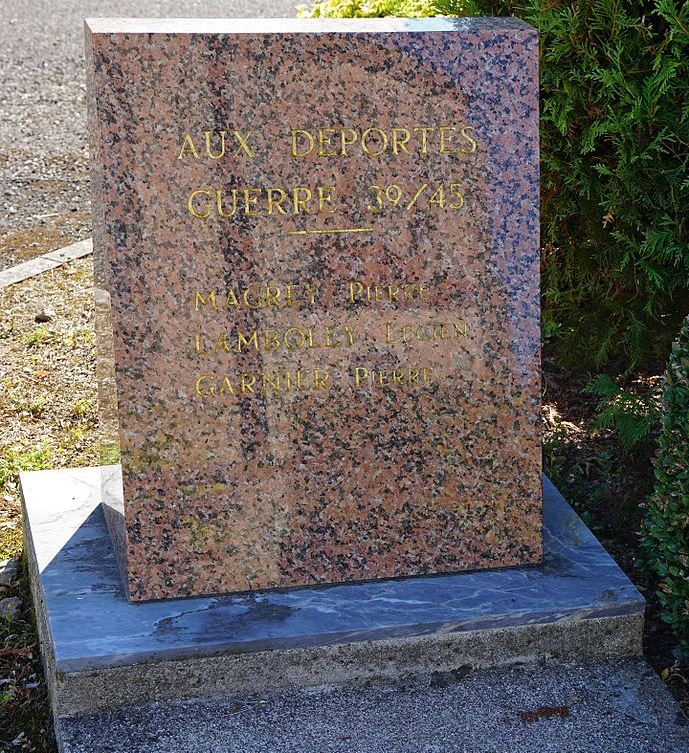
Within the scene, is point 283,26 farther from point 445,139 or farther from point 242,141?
point 445,139

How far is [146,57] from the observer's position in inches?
111

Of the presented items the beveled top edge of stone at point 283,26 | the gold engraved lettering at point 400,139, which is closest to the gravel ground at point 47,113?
the beveled top edge of stone at point 283,26

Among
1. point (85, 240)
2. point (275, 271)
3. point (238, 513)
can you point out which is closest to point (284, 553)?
point (238, 513)

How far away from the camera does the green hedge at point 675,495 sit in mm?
3002

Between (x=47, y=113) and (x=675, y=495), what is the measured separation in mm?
8255

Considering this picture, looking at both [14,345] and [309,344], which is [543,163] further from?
[14,345]

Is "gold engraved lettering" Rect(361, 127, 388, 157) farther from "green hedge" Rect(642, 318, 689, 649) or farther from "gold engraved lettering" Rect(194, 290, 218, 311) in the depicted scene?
"green hedge" Rect(642, 318, 689, 649)

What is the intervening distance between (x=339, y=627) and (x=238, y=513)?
1.43ft

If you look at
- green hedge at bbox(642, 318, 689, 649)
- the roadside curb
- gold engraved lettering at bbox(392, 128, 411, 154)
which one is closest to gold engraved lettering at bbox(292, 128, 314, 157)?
gold engraved lettering at bbox(392, 128, 411, 154)

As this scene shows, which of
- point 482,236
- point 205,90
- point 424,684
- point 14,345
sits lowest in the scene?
point 424,684

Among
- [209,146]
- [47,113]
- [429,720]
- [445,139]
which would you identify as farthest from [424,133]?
[47,113]

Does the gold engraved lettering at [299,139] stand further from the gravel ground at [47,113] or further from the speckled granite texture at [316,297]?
the gravel ground at [47,113]

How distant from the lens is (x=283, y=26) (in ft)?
9.84

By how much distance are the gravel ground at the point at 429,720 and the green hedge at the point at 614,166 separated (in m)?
1.60
